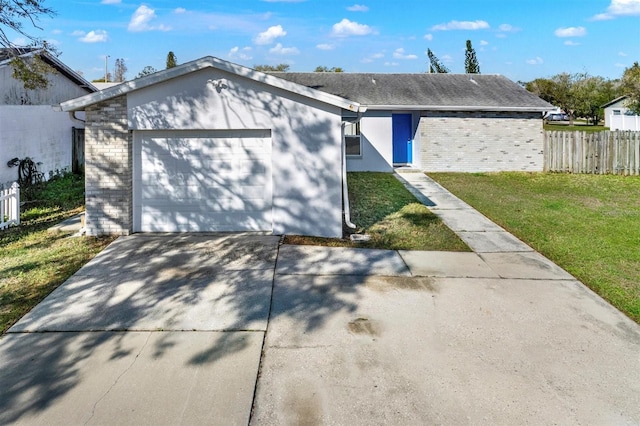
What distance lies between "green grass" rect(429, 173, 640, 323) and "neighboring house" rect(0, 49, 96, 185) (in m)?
12.5

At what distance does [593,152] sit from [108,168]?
58.3ft

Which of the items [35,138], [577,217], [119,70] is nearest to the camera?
[577,217]

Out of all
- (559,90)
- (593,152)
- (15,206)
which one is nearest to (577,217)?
(593,152)

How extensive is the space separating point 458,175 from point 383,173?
299 cm

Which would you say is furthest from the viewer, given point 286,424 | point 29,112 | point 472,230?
point 29,112

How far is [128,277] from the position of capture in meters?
6.43

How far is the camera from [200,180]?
28.8ft

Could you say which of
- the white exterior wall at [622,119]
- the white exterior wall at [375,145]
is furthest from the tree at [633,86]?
the white exterior wall at [375,145]

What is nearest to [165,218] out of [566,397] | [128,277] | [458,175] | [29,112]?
[128,277]

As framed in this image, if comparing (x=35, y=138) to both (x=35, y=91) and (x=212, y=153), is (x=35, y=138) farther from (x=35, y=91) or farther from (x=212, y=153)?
(x=212, y=153)

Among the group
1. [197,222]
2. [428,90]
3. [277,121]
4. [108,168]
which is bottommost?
[197,222]

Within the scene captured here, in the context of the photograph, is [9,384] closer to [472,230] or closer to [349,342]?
[349,342]

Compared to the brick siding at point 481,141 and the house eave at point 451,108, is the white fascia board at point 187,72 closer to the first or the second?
the house eave at point 451,108

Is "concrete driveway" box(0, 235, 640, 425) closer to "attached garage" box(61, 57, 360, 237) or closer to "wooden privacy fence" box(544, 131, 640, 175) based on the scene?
"attached garage" box(61, 57, 360, 237)
